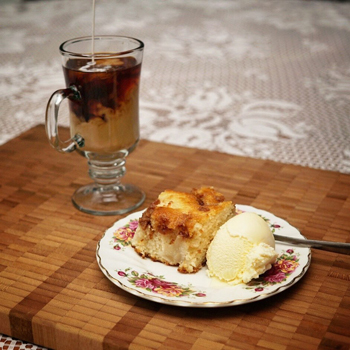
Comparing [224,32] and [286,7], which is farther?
[286,7]

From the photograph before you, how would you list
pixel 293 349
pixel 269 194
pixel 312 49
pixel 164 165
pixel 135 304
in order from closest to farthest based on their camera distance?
pixel 293 349 → pixel 135 304 → pixel 269 194 → pixel 164 165 → pixel 312 49

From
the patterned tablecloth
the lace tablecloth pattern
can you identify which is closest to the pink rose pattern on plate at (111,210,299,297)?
the patterned tablecloth

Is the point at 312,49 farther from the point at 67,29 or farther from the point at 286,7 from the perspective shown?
the point at 67,29

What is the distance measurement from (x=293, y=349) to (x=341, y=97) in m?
1.68

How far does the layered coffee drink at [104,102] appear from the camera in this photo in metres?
1.24

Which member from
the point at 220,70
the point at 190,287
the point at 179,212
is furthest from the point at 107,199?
the point at 220,70

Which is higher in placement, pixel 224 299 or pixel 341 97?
pixel 224 299

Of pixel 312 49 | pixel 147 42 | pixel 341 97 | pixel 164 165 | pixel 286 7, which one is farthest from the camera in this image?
pixel 286 7

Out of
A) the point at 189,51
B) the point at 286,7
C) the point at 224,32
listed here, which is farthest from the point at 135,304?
the point at 286,7

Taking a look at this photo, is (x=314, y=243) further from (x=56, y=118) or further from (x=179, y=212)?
(x=56, y=118)

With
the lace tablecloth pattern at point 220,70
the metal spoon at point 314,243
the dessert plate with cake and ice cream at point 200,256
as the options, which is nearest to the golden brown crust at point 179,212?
the dessert plate with cake and ice cream at point 200,256

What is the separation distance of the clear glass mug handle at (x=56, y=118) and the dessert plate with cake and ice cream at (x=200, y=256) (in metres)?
0.26

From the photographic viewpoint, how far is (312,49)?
3.03 meters

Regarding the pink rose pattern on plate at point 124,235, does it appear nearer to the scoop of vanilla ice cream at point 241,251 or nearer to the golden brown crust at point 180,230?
the golden brown crust at point 180,230
